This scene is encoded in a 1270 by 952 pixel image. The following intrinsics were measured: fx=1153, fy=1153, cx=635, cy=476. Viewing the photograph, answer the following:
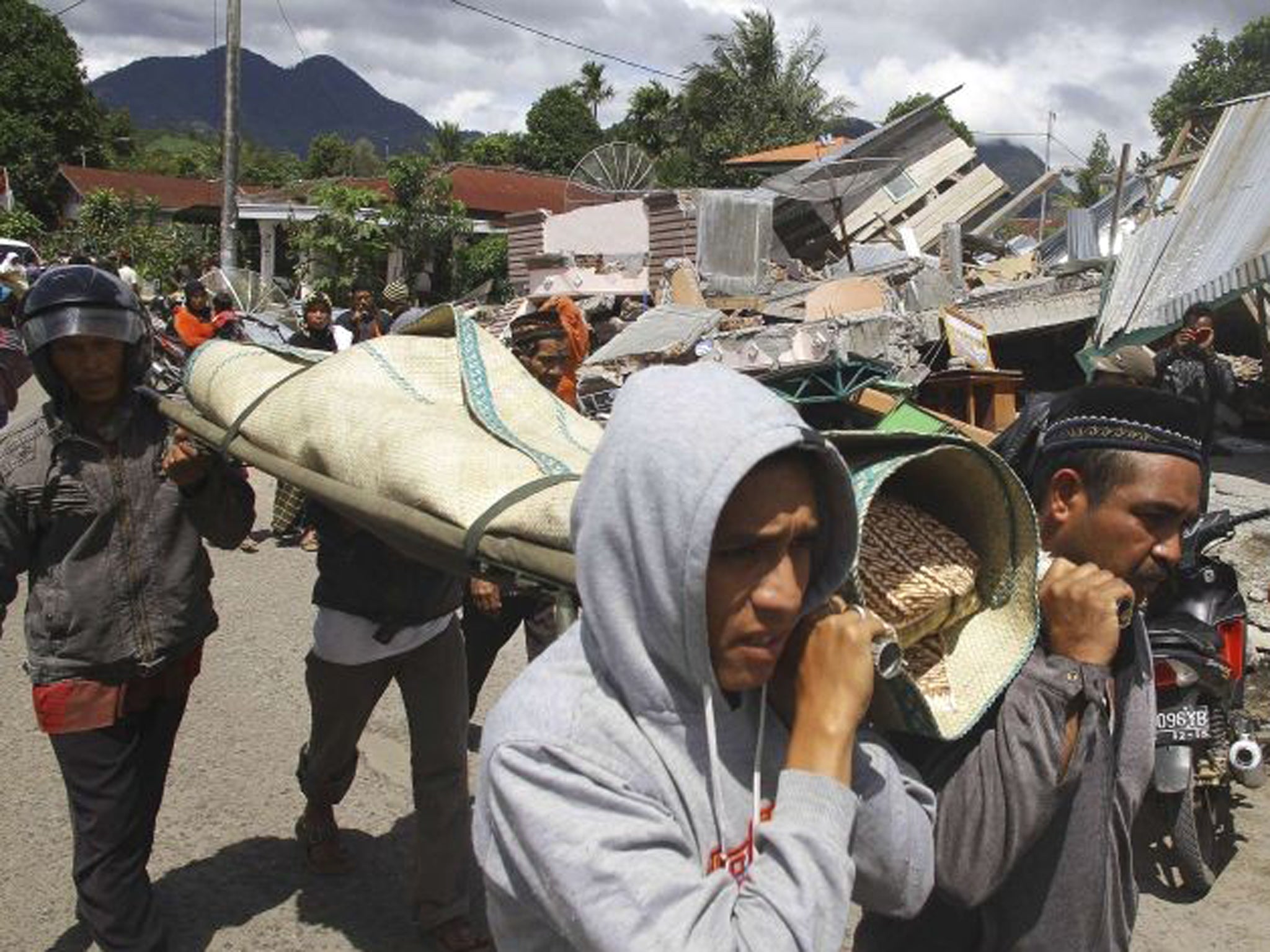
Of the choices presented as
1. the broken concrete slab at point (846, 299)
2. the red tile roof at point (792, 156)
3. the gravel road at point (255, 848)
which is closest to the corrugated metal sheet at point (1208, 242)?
the broken concrete slab at point (846, 299)

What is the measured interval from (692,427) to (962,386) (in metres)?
8.85

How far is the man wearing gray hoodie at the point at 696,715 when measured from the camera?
3.85ft

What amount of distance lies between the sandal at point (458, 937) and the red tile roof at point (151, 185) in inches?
1533

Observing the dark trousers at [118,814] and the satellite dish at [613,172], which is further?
the satellite dish at [613,172]

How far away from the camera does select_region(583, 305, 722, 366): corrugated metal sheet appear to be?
38.2ft

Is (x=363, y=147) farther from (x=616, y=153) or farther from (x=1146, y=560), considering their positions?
(x=1146, y=560)

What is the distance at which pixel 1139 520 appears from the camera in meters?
1.72

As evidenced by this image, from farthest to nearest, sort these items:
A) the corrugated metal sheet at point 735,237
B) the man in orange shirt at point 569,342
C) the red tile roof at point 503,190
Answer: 1. the red tile roof at point 503,190
2. the corrugated metal sheet at point 735,237
3. the man in orange shirt at point 569,342

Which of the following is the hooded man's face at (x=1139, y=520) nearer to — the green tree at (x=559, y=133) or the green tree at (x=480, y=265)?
the green tree at (x=480, y=265)

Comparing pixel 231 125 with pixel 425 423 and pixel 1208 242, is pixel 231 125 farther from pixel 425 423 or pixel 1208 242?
pixel 425 423

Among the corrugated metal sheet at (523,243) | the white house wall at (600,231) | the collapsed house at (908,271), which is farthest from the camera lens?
the corrugated metal sheet at (523,243)

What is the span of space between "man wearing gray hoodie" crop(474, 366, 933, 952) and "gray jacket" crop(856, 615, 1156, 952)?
22 centimetres

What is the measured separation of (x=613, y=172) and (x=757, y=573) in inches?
869

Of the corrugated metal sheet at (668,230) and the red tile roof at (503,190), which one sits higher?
the red tile roof at (503,190)
